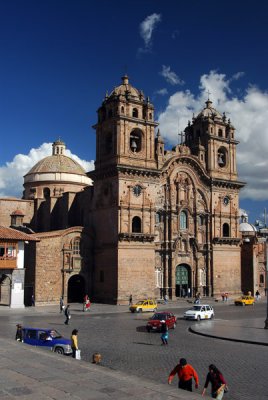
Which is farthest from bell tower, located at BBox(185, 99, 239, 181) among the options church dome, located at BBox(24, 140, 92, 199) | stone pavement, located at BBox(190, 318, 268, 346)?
stone pavement, located at BBox(190, 318, 268, 346)

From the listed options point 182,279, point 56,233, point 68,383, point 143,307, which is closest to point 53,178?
point 56,233

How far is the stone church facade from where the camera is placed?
159ft

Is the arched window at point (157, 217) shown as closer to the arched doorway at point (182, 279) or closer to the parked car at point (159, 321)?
the arched doorway at point (182, 279)

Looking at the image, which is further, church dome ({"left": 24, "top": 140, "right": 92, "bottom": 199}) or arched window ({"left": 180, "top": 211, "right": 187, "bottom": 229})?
church dome ({"left": 24, "top": 140, "right": 92, "bottom": 199})

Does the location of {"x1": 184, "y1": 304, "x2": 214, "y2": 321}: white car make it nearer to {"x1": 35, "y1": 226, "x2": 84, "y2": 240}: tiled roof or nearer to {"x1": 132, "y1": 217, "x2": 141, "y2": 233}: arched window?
{"x1": 132, "y1": 217, "x2": 141, "y2": 233}: arched window

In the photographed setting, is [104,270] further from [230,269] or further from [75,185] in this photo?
[75,185]

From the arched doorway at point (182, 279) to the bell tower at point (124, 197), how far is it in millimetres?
4601

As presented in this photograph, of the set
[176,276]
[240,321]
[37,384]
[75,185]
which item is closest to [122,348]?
[37,384]

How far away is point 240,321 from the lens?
109 ft

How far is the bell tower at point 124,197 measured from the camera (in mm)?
48375

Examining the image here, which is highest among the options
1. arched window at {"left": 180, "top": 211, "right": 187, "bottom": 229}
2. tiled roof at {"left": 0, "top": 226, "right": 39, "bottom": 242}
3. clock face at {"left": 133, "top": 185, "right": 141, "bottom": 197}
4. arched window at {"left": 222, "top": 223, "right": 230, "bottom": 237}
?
clock face at {"left": 133, "top": 185, "right": 141, "bottom": 197}

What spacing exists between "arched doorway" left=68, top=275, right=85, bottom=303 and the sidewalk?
3476 cm

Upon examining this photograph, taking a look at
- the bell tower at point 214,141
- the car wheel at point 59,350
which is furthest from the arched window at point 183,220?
the car wheel at point 59,350

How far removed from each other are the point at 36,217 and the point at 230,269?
24.4 metres
